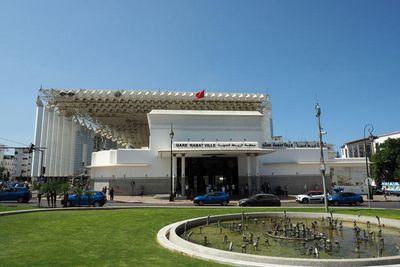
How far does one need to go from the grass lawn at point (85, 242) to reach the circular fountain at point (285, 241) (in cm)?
94

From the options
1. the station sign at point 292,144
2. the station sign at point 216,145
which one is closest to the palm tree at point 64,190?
the station sign at point 216,145

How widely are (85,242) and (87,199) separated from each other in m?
18.0

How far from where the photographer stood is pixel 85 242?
1185 centimetres

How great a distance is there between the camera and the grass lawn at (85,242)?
8984mm

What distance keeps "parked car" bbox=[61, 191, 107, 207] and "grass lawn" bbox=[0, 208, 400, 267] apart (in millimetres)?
10064

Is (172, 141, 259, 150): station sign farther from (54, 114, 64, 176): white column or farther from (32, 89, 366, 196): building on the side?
(54, 114, 64, 176): white column

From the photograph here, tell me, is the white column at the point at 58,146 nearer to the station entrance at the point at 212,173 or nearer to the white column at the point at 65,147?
the white column at the point at 65,147

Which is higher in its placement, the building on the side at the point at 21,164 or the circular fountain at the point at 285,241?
the building on the side at the point at 21,164

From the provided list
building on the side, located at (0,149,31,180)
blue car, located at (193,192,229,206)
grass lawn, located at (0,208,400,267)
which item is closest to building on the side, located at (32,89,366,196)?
blue car, located at (193,192,229,206)

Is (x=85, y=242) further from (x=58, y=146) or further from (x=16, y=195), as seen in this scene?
(x=58, y=146)

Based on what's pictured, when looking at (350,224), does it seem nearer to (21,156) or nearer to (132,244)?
(132,244)

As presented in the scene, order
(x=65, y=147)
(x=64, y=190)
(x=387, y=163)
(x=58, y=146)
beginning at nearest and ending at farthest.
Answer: (x=64, y=190)
(x=387, y=163)
(x=58, y=146)
(x=65, y=147)

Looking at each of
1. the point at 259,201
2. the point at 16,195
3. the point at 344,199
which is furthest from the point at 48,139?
the point at 344,199

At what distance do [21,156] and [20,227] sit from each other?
142 meters
